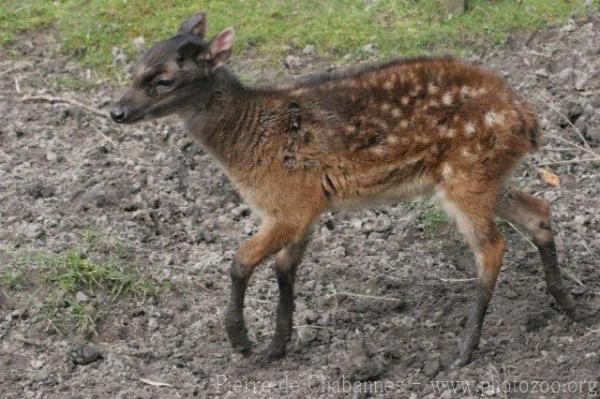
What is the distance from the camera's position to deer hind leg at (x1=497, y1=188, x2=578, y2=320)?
6273 mm

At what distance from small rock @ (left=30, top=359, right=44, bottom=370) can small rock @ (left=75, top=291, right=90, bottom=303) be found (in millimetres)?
521

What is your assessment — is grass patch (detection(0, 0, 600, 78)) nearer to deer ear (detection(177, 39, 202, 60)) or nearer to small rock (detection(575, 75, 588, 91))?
small rock (detection(575, 75, 588, 91))

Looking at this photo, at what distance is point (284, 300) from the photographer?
6199 millimetres

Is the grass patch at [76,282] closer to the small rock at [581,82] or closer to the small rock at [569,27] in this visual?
the small rock at [581,82]

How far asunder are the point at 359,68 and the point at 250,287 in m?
1.50

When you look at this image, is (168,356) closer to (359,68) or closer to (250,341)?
(250,341)

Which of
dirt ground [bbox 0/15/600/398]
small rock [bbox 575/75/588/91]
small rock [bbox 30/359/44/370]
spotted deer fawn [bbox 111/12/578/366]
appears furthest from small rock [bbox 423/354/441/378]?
small rock [bbox 575/75/588/91]

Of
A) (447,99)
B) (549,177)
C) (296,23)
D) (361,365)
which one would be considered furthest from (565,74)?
(361,365)

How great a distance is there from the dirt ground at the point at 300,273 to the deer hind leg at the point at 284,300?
0.10 metres

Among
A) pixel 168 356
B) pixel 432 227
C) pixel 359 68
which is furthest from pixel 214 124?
pixel 432 227

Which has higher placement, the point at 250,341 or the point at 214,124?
the point at 214,124

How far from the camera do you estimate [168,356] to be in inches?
243

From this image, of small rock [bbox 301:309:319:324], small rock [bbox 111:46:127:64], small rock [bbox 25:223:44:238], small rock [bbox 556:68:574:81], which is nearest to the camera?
small rock [bbox 301:309:319:324]

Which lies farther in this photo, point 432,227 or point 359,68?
point 432,227
